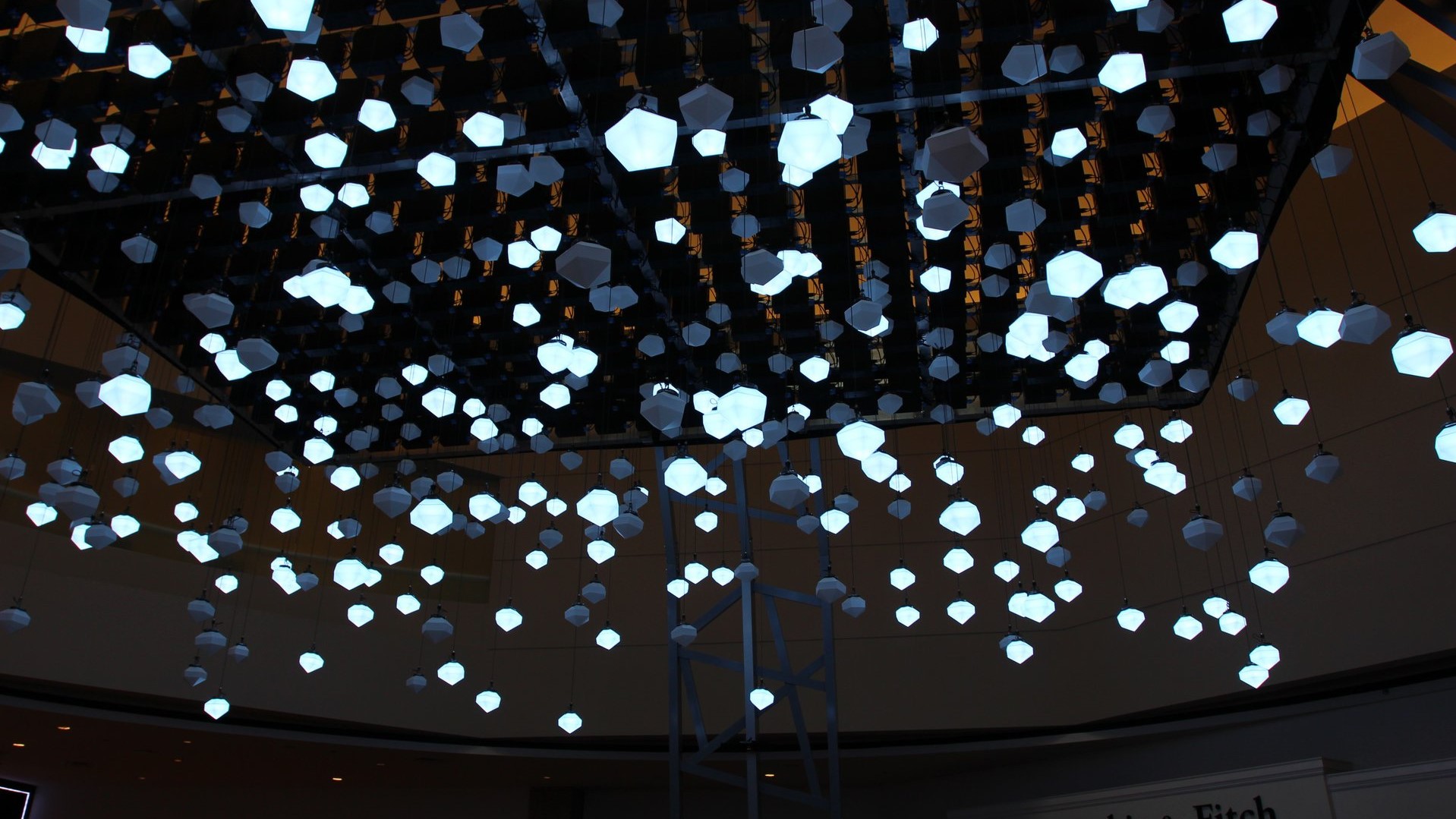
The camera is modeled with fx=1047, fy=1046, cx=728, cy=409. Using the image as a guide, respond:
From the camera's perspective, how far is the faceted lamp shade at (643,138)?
369cm

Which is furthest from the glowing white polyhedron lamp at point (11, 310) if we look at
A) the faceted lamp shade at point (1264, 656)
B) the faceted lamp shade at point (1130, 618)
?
the faceted lamp shade at point (1264, 656)

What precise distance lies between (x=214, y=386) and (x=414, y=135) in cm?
365

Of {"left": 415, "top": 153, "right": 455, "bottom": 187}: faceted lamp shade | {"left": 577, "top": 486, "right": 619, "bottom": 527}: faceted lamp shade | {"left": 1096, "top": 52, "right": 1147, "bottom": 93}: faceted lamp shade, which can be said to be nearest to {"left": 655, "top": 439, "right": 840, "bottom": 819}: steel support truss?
{"left": 577, "top": 486, "right": 619, "bottom": 527}: faceted lamp shade

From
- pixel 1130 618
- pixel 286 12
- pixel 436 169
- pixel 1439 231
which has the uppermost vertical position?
pixel 436 169

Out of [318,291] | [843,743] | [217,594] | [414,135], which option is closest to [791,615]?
[843,743]

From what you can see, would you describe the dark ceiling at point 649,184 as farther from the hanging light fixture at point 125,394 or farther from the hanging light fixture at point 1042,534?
the hanging light fixture at point 1042,534

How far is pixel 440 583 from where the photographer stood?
1430 centimetres

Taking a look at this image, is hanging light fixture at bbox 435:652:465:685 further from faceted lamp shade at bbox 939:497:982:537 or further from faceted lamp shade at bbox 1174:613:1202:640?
faceted lamp shade at bbox 1174:613:1202:640

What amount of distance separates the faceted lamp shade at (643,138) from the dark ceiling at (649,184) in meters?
2.01

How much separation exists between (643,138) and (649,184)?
3495 millimetres

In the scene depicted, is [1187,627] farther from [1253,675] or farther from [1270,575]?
[1270,575]

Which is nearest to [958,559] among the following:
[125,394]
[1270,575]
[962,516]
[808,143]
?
[962,516]

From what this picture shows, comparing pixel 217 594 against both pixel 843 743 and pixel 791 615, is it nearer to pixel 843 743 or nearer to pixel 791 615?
pixel 791 615

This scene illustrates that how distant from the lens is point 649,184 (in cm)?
716
